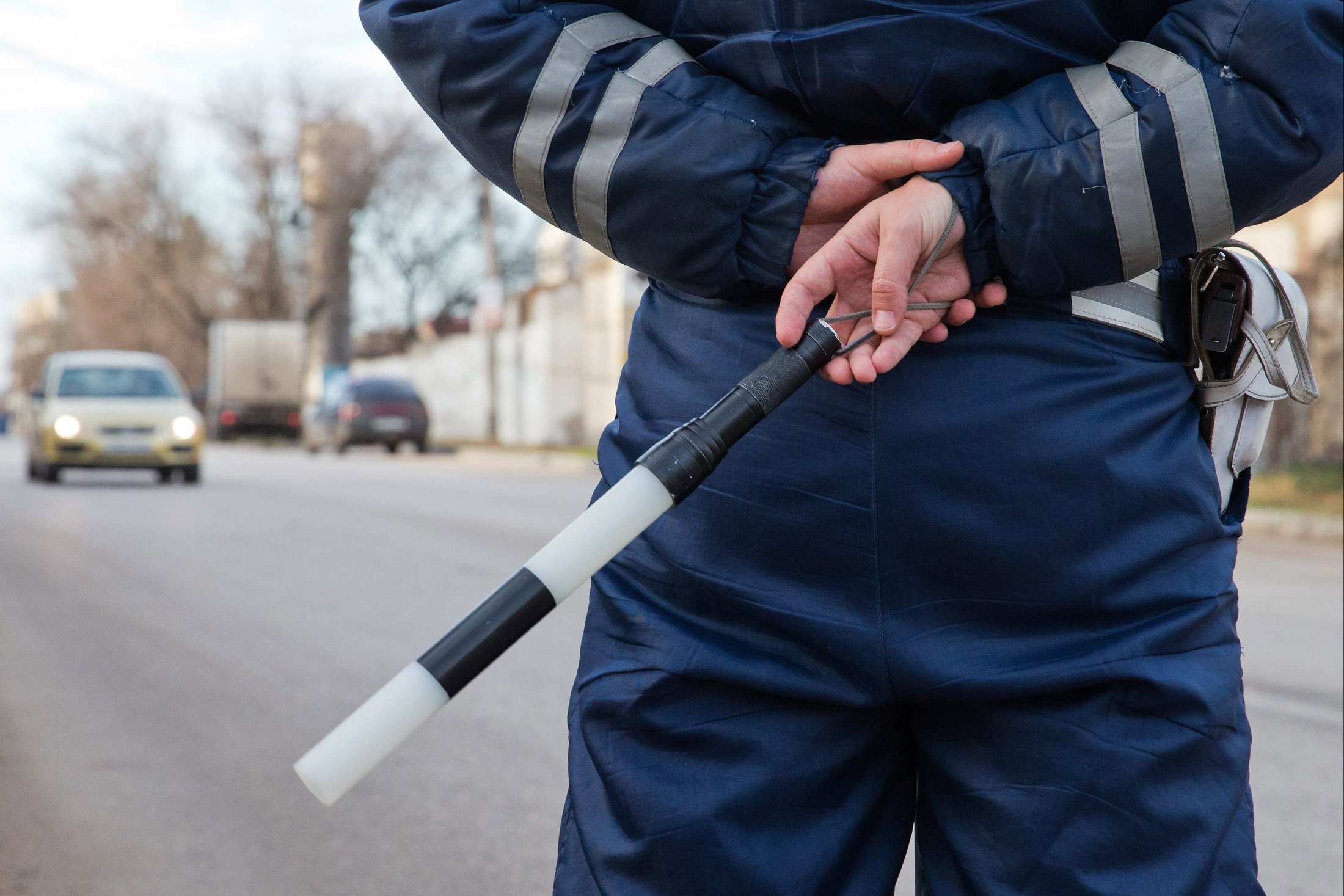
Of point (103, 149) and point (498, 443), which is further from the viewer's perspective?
point (103, 149)

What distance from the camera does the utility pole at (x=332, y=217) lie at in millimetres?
40750

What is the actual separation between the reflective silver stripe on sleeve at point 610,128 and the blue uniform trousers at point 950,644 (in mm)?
166

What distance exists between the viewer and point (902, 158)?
127 cm

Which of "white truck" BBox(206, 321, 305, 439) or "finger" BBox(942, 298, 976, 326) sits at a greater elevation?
"finger" BBox(942, 298, 976, 326)

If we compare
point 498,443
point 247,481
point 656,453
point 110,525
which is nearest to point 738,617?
point 656,453

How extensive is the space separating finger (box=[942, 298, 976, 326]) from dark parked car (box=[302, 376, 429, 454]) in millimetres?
24481

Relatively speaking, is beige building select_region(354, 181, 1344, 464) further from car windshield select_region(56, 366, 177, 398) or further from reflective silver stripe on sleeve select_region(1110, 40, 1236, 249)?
reflective silver stripe on sleeve select_region(1110, 40, 1236, 249)

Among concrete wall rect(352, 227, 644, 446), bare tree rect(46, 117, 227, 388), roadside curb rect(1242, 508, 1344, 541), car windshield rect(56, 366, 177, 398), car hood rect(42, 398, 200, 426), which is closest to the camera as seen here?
roadside curb rect(1242, 508, 1344, 541)

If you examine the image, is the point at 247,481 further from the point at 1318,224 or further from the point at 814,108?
the point at 814,108

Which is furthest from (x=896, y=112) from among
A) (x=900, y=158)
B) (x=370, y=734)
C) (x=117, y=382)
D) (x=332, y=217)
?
(x=332, y=217)

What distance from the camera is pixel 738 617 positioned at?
52.0 inches

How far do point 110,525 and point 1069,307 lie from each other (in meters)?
10.2

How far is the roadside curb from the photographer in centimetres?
1045

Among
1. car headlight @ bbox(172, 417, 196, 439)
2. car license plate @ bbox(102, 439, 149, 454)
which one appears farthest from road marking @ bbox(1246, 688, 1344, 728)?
car license plate @ bbox(102, 439, 149, 454)
